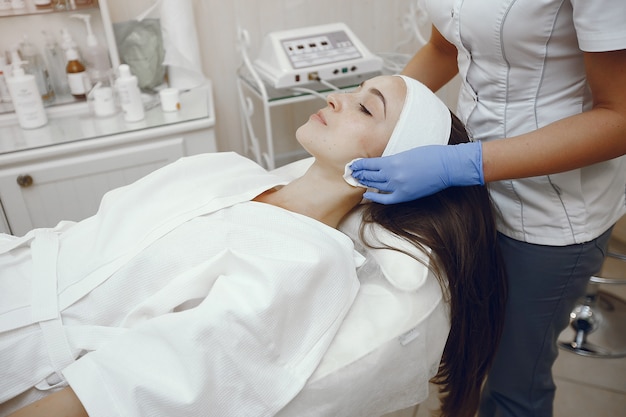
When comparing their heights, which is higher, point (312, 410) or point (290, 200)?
point (290, 200)

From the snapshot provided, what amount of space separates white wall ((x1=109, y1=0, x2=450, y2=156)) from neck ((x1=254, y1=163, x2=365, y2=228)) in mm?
1130

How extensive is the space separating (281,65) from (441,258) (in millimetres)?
1023

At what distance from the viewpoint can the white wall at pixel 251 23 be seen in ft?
6.75

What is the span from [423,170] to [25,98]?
136 cm

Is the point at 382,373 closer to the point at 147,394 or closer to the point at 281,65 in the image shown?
the point at 147,394

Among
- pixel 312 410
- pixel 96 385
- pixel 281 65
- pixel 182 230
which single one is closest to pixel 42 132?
pixel 281 65

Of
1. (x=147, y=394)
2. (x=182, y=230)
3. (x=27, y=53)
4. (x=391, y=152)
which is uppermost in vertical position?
(x=27, y=53)

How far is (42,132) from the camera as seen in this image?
5.60 ft

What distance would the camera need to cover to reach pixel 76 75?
72.8 inches

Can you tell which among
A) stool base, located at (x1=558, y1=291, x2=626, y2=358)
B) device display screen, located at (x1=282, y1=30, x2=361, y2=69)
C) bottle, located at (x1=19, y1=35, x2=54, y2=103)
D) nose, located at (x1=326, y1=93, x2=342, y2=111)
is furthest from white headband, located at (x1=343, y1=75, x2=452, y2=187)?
bottle, located at (x1=19, y1=35, x2=54, y2=103)

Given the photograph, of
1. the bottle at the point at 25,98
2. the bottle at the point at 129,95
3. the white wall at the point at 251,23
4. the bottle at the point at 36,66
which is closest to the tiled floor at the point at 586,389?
the bottle at the point at 129,95

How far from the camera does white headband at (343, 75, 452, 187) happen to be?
1105mm

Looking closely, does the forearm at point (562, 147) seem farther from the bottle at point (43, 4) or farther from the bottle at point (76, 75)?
the bottle at point (43, 4)

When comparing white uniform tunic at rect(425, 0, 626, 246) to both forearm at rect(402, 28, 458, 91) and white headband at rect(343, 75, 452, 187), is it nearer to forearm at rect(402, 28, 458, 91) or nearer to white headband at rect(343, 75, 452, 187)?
white headband at rect(343, 75, 452, 187)
